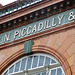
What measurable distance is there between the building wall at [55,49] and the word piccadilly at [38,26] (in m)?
0.45

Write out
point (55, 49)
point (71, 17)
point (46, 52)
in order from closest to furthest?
point (55, 49) < point (46, 52) < point (71, 17)

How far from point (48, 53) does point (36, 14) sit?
2.30 metres

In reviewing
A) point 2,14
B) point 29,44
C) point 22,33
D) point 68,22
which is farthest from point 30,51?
point 2,14

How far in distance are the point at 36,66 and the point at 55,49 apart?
3.95 feet

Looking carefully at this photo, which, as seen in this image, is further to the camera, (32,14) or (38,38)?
(32,14)

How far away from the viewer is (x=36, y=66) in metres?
13.8

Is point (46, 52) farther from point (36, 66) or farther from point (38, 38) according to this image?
point (38, 38)

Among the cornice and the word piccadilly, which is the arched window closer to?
the word piccadilly

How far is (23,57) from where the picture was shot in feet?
47.7

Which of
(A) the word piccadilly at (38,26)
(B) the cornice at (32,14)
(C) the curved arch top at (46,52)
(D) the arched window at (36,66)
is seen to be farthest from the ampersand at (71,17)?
(D) the arched window at (36,66)

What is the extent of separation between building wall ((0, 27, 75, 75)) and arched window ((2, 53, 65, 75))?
23cm

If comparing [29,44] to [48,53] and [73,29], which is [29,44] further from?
[73,29]

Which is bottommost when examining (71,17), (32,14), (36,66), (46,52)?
(36,66)

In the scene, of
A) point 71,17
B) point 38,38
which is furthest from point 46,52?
point 71,17
